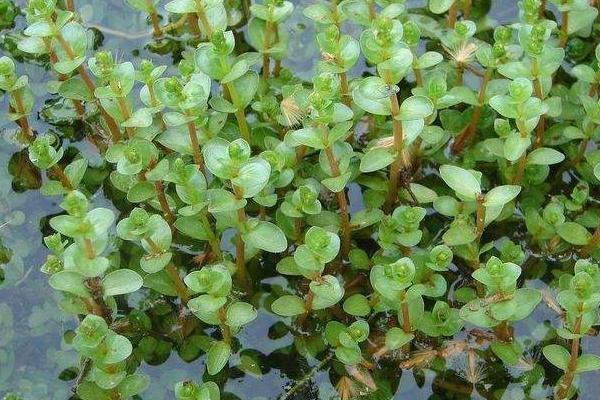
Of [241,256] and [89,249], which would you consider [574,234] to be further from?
[89,249]

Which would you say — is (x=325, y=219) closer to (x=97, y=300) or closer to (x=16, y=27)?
(x=97, y=300)

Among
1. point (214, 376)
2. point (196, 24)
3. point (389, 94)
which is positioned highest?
point (389, 94)

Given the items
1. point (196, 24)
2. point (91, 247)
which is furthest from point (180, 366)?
point (196, 24)

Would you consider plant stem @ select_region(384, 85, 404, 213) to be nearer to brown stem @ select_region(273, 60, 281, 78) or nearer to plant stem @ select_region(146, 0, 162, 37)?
brown stem @ select_region(273, 60, 281, 78)

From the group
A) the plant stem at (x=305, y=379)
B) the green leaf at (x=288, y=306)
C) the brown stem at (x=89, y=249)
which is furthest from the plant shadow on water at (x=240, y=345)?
the brown stem at (x=89, y=249)

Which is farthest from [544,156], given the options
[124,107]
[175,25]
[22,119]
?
[22,119]

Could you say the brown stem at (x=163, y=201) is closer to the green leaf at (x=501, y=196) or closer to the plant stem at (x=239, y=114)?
the plant stem at (x=239, y=114)
